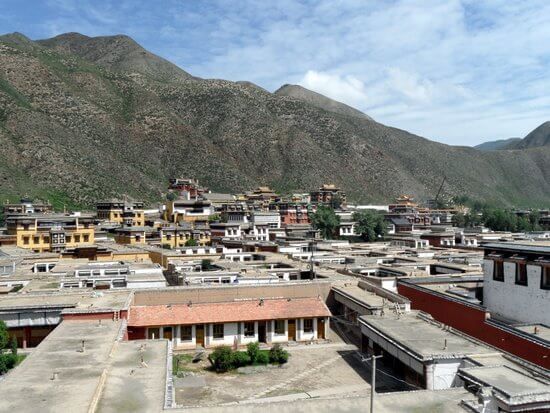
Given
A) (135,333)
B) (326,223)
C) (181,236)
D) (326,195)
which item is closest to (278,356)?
(135,333)

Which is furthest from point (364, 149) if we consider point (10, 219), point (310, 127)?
point (10, 219)

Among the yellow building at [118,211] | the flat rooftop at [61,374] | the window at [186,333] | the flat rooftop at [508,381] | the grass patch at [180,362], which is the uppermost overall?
the yellow building at [118,211]

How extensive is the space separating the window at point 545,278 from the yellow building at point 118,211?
7344 centimetres

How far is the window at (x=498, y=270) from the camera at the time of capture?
2695 centimetres

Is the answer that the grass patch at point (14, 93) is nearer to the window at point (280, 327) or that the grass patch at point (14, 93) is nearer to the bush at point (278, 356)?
the window at point (280, 327)

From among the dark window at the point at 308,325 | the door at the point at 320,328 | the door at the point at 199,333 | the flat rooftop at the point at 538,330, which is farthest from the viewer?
the door at the point at 320,328

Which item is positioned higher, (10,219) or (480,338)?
(10,219)

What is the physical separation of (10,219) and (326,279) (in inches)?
1835

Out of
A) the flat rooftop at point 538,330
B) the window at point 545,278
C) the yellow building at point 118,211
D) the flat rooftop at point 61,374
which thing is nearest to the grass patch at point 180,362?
the flat rooftop at point 61,374

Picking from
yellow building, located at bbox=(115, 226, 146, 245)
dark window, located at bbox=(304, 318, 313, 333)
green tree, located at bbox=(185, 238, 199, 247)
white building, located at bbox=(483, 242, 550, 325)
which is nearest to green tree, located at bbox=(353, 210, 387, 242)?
green tree, located at bbox=(185, 238, 199, 247)

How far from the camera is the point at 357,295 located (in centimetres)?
3128

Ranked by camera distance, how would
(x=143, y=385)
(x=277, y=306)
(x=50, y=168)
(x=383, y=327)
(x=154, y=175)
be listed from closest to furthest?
(x=143, y=385) → (x=383, y=327) → (x=277, y=306) → (x=50, y=168) → (x=154, y=175)

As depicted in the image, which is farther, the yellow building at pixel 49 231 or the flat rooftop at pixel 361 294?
the yellow building at pixel 49 231

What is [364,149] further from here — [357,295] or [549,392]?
[549,392]
